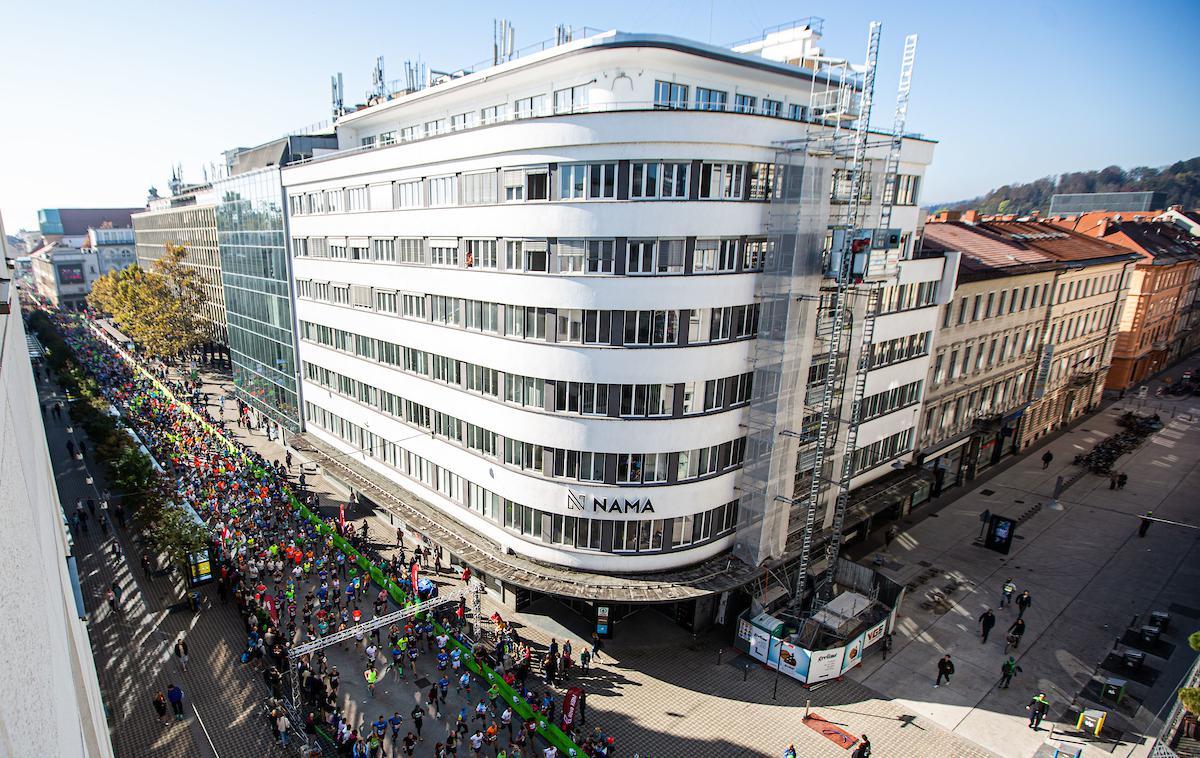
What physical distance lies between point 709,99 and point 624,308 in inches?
493

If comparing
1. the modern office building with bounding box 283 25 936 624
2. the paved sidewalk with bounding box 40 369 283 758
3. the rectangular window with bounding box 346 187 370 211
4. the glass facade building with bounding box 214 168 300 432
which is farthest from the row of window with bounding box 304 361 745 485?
the glass facade building with bounding box 214 168 300 432

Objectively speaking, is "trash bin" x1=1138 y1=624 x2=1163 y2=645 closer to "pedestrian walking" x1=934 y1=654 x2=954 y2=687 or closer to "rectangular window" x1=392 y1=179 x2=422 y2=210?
Answer: "pedestrian walking" x1=934 y1=654 x2=954 y2=687

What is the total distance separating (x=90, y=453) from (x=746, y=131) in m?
59.4

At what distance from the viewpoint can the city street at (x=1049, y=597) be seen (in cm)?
2697

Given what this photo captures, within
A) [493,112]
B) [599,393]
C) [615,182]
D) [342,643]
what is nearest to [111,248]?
[493,112]

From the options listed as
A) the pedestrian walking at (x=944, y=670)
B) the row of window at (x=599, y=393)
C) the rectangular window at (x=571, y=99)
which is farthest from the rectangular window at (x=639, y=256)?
the pedestrian walking at (x=944, y=670)

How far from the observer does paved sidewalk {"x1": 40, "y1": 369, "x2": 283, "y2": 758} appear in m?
24.7

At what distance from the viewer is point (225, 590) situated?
1328 inches

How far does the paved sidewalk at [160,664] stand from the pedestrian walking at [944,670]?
28.3 m

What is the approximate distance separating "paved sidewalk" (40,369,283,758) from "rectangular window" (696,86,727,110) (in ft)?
110

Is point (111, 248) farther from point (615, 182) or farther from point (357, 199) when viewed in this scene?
point (615, 182)

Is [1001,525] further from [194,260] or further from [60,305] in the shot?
[60,305]

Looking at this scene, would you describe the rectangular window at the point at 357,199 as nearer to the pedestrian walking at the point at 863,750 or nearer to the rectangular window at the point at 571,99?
the rectangular window at the point at 571,99


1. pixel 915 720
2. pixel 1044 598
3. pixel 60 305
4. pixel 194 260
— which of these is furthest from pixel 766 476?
pixel 60 305
